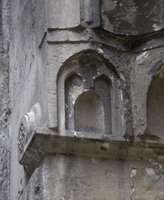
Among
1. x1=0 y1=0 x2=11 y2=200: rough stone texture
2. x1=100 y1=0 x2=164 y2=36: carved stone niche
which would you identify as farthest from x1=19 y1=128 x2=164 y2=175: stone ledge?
x1=0 y1=0 x2=11 y2=200: rough stone texture

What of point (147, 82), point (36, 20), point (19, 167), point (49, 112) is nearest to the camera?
point (49, 112)

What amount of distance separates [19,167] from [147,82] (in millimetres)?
1060

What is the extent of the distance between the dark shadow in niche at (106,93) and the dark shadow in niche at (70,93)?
11cm

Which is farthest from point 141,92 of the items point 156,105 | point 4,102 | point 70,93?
point 4,102

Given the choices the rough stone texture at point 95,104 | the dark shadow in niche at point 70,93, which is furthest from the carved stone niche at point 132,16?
the dark shadow in niche at point 70,93

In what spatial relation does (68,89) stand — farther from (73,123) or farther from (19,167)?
(19,167)

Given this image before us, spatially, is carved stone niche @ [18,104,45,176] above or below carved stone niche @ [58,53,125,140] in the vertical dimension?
below

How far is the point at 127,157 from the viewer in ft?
9.34

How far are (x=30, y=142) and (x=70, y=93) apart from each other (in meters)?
0.34

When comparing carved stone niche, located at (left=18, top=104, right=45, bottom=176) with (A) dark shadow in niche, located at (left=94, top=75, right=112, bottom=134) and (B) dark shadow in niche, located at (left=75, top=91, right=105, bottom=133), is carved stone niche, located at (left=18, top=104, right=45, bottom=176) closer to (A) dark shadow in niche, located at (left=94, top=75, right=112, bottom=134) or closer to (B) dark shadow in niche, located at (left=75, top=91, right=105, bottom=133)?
(B) dark shadow in niche, located at (left=75, top=91, right=105, bottom=133)

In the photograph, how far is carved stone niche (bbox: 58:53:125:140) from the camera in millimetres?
2781

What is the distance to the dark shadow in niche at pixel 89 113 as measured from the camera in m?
2.80

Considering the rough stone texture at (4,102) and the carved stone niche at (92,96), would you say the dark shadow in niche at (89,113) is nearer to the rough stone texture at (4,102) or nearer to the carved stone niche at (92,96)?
the carved stone niche at (92,96)

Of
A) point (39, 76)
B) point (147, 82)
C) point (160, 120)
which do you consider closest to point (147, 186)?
point (160, 120)
